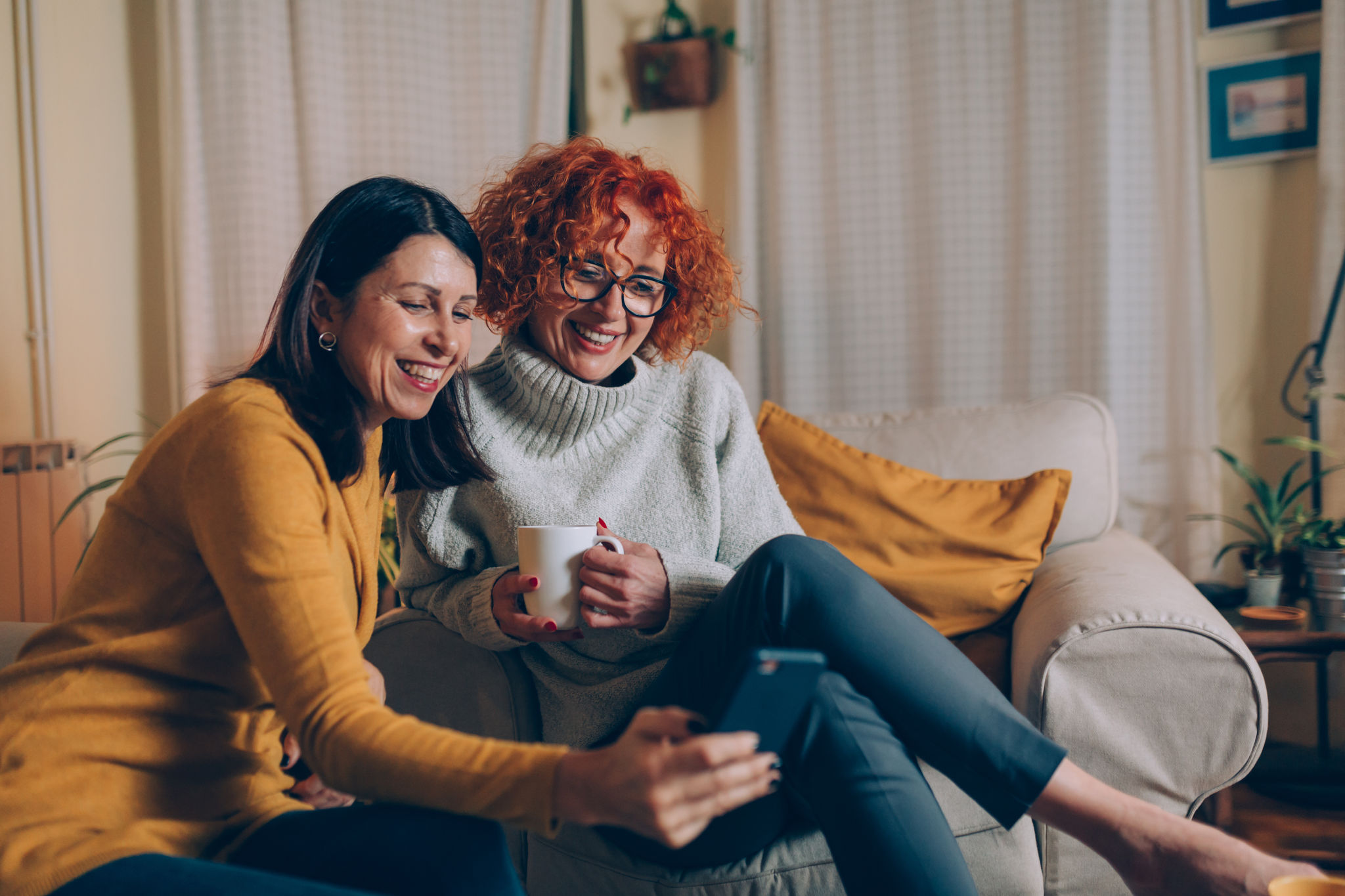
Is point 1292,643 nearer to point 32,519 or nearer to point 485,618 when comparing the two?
point 485,618

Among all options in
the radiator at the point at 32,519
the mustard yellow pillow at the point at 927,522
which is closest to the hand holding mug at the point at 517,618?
the mustard yellow pillow at the point at 927,522

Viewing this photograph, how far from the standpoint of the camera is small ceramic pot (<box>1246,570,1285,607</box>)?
1.72m

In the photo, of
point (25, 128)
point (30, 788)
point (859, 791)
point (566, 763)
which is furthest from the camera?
point (25, 128)

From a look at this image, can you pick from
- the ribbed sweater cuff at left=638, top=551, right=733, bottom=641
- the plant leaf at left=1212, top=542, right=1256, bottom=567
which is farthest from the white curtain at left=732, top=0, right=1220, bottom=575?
the ribbed sweater cuff at left=638, top=551, right=733, bottom=641

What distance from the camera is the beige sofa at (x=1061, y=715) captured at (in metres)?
1.05

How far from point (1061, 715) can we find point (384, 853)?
2.61 feet

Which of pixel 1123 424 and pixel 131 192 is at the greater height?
pixel 131 192

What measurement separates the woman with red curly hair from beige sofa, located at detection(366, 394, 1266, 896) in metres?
0.04

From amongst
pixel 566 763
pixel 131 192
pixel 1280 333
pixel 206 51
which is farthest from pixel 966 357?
pixel 131 192

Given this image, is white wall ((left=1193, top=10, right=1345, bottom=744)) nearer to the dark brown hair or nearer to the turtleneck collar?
the turtleneck collar

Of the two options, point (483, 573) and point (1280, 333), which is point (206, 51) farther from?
point (1280, 333)

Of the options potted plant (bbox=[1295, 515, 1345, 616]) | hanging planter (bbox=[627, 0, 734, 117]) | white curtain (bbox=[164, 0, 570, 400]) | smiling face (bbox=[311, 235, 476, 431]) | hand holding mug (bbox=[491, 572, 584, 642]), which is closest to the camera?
smiling face (bbox=[311, 235, 476, 431])

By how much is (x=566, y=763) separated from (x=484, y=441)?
68cm

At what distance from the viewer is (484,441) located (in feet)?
4.00
